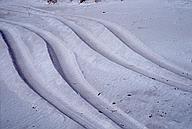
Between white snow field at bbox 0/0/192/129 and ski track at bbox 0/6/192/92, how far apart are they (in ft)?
0.08

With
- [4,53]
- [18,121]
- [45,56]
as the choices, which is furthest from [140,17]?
[18,121]

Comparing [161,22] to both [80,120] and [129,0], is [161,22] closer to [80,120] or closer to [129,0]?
[129,0]

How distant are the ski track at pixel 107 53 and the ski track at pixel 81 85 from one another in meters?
0.77

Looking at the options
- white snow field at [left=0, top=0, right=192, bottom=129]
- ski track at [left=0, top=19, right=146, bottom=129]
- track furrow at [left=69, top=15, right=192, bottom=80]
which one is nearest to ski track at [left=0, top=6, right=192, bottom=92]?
white snow field at [left=0, top=0, right=192, bottom=129]

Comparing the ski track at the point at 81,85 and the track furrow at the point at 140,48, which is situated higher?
the track furrow at the point at 140,48

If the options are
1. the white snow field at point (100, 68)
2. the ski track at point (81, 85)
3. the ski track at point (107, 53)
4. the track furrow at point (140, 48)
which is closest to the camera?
the ski track at point (81, 85)

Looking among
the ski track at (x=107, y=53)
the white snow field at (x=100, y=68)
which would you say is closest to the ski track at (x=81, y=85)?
the white snow field at (x=100, y=68)

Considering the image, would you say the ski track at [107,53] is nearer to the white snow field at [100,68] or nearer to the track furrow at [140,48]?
the white snow field at [100,68]

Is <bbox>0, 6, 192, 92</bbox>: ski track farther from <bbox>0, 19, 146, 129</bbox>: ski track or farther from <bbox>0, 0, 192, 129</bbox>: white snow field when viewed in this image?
<bbox>0, 19, 146, 129</bbox>: ski track

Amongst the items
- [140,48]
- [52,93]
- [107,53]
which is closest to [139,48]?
[140,48]

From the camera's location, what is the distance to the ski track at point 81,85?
19.6 feet

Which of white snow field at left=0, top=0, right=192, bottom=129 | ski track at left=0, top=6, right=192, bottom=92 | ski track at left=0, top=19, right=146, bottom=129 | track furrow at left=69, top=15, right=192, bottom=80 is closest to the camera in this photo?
ski track at left=0, top=19, right=146, bottom=129

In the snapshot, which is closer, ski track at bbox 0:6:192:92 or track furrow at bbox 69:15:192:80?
ski track at bbox 0:6:192:92

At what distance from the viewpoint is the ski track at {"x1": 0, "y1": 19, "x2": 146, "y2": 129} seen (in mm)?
5988
